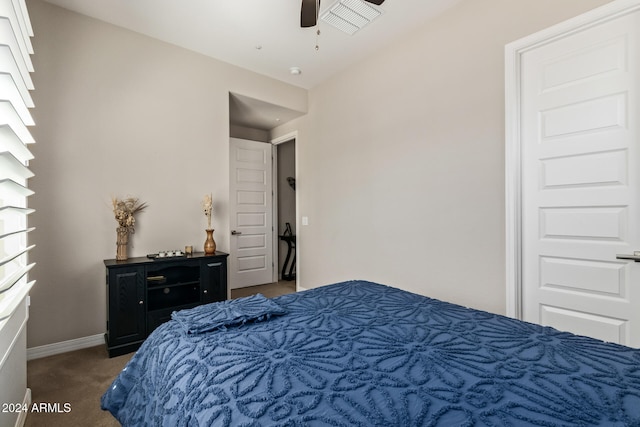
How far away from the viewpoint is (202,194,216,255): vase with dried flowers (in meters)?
3.23

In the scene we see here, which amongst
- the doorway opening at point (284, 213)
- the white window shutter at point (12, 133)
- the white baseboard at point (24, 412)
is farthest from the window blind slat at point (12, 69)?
the doorway opening at point (284, 213)

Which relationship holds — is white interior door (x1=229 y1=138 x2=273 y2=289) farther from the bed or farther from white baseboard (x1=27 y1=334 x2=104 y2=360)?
the bed

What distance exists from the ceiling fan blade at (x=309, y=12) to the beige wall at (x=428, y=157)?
1154 mm

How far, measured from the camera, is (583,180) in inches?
77.3

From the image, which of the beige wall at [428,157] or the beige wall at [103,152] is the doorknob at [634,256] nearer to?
the beige wall at [428,157]

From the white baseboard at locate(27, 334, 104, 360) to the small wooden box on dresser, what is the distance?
140mm

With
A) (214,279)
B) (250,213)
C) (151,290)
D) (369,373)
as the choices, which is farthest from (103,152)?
(369,373)

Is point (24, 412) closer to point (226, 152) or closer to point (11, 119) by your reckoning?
point (11, 119)

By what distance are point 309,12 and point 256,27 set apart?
91 cm

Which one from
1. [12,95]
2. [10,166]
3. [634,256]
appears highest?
[12,95]

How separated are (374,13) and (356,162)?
148 cm

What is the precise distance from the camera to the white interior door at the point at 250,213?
15.1ft

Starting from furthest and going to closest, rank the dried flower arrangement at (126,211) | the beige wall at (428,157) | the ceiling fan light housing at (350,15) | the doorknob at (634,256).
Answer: the dried flower arrangement at (126,211) → the ceiling fan light housing at (350,15) → the beige wall at (428,157) → the doorknob at (634,256)

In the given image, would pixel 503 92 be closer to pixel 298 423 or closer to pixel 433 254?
pixel 433 254
